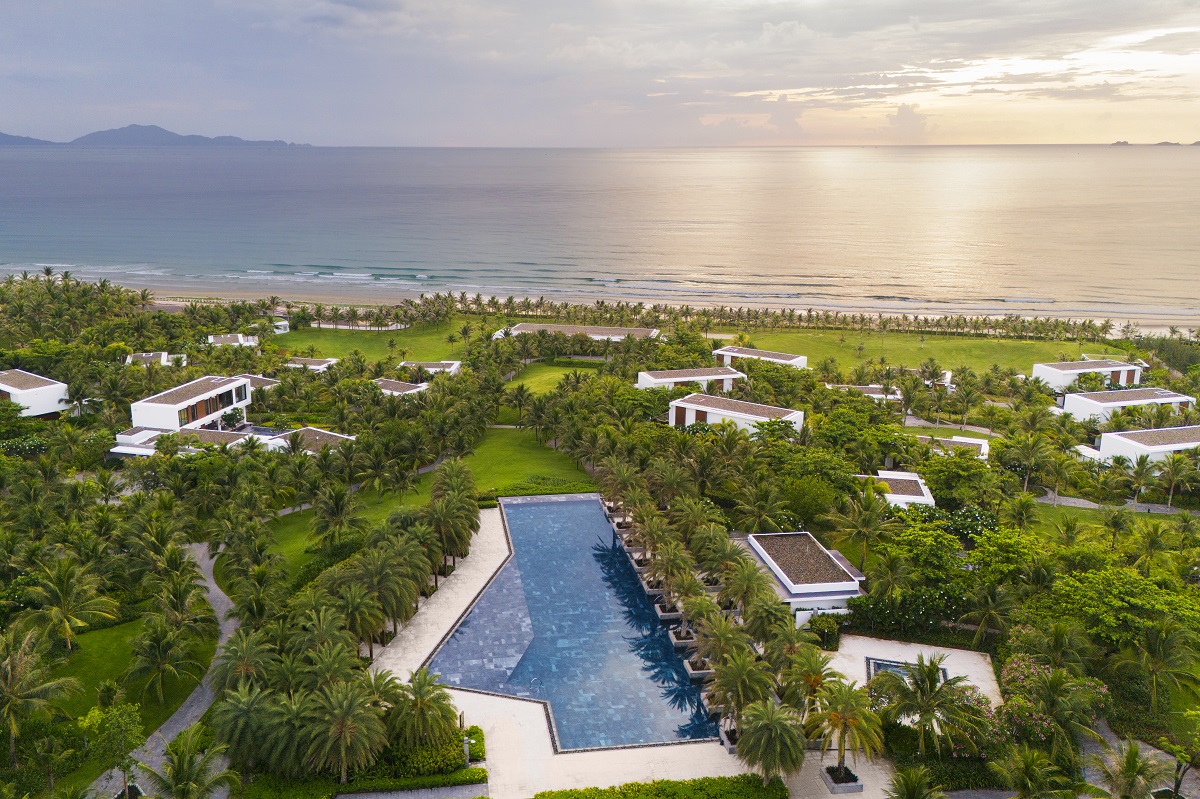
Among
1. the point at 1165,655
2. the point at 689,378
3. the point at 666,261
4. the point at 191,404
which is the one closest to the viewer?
the point at 1165,655

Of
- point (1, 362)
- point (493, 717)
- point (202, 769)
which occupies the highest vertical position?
point (1, 362)

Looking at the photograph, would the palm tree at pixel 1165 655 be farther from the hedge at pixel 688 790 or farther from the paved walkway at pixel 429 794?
the paved walkway at pixel 429 794

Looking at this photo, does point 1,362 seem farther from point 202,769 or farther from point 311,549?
point 202,769

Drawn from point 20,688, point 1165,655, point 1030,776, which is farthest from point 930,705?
point 20,688

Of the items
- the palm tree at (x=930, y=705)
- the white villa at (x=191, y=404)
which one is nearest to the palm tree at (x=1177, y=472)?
the palm tree at (x=930, y=705)

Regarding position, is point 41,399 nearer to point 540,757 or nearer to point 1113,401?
point 540,757

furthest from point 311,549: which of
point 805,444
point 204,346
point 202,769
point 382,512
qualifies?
point 204,346

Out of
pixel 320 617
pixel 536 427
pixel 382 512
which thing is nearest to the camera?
pixel 320 617
